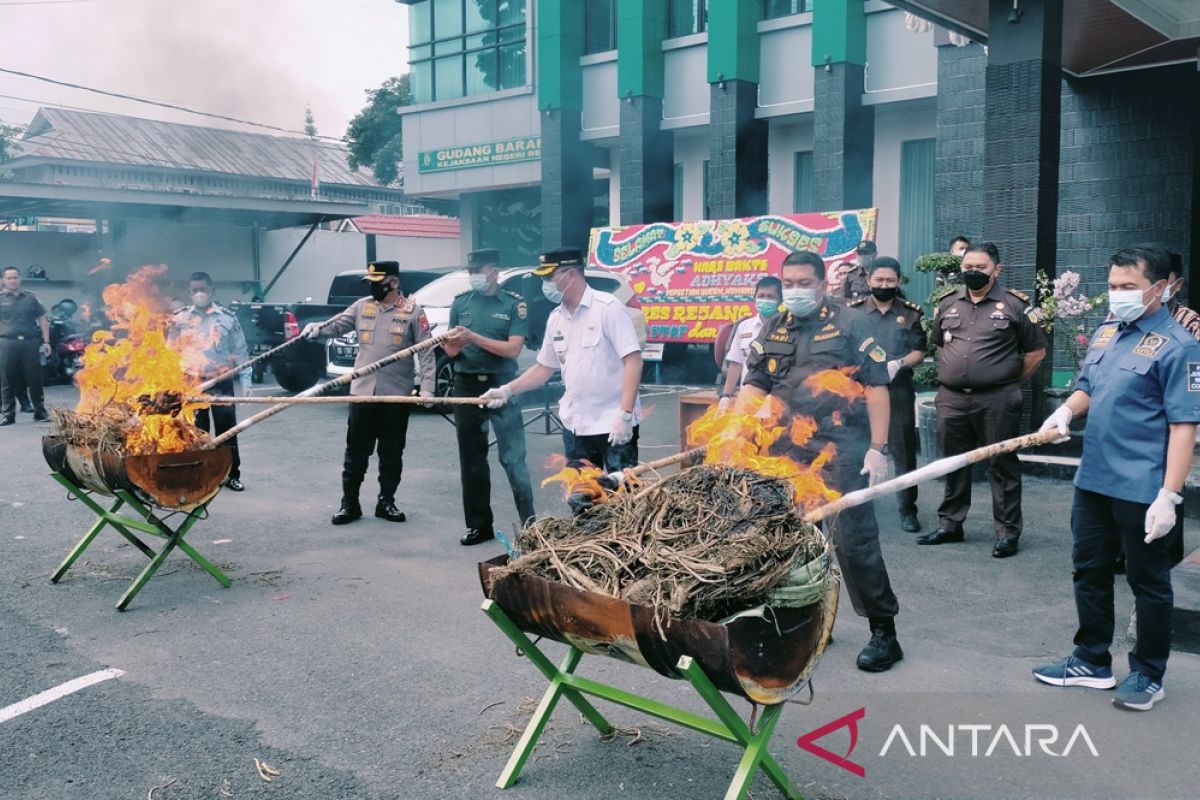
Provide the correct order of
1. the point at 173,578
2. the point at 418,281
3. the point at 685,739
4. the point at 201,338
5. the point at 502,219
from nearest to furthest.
→ 1. the point at 685,739
2. the point at 173,578
3. the point at 201,338
4. the point at 418,281
5. the point at 502,219

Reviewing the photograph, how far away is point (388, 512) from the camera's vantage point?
771cm

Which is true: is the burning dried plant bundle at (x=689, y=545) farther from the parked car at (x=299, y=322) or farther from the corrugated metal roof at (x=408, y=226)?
the corrugated metal roof at (x=408, y=226)

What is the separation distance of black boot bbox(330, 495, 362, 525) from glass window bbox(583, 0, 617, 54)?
14.9m

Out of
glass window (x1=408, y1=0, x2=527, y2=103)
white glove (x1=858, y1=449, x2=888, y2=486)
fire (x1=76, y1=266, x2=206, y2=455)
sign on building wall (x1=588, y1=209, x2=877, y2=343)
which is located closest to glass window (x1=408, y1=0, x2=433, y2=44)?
glass window (x1=408, y1=0, x2=527, y2=103)

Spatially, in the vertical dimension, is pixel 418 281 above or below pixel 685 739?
above

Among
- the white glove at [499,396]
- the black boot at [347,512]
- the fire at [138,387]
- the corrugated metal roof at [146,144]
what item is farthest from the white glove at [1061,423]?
the corrugated metal roof at [146,144]

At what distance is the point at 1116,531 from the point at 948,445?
8.77ft

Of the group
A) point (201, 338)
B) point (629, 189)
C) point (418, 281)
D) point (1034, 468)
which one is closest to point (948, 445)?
point (1034, 468)

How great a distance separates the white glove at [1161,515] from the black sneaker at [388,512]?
5268 mm

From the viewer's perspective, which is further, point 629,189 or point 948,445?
point 629,189

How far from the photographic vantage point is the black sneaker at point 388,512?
7.69 metres

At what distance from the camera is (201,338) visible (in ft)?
30.4

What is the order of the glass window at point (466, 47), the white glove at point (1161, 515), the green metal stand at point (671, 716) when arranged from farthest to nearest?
the glass window at point (466, 47)
the white glove at point (1161, 515)
the green metal stand at point (671, 716)

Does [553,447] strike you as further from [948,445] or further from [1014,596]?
[1014,596]
